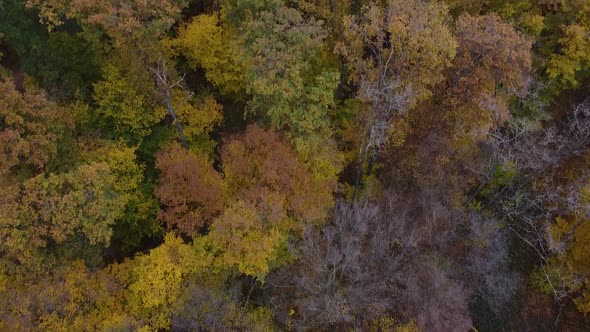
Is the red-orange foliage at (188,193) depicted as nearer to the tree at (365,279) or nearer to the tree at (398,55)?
the tree at (365,279)

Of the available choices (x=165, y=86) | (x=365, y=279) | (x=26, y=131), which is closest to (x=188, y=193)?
(x=165, y=86)

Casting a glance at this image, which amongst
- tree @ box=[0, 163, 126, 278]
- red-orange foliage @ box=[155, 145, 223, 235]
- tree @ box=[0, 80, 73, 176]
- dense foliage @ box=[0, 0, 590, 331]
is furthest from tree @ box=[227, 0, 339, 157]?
tree @ box=[0, 80, 73, 176]

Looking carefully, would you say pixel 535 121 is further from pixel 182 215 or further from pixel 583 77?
pixel 182 215

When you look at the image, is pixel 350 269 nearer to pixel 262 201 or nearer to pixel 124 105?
pixel 262 201

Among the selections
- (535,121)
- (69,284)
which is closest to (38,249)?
(69,284)

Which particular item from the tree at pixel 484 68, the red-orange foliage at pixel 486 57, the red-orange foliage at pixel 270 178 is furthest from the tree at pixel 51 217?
the red-orange foliage at pixel 486 57
